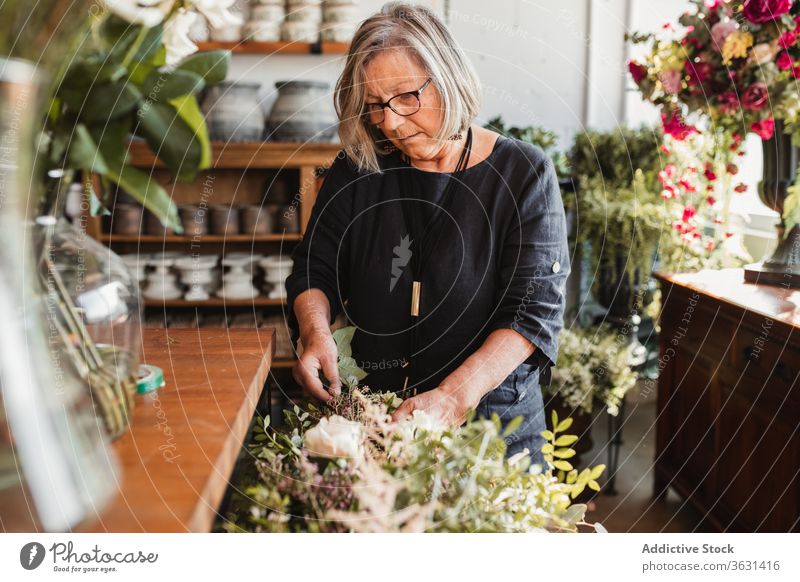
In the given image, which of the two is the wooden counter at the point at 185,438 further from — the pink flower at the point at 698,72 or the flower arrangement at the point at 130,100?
the pink flower at the point at 698,72

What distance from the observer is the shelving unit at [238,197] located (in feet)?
7.09

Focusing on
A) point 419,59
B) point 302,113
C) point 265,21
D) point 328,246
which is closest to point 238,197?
point 302,113

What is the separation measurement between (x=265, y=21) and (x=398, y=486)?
1893 mm

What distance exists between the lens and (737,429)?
1.44m

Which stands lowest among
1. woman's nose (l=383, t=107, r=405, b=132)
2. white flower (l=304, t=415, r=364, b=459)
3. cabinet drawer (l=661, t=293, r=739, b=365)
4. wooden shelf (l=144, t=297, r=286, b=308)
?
wooden shelf (l=144, t=297, r=286, b=308)

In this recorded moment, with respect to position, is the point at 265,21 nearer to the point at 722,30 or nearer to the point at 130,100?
the point at 722,30

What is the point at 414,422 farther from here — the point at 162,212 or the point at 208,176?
the point at 208,176

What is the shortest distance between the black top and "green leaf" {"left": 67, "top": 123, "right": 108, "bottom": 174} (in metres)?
0.62

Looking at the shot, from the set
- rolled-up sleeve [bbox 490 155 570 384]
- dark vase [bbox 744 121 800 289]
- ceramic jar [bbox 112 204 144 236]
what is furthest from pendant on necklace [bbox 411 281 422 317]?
ceramic jar [bbox 112 204 144 236]

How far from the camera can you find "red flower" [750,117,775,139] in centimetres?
130

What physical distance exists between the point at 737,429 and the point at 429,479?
3.74 feet

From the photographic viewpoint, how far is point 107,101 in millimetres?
431

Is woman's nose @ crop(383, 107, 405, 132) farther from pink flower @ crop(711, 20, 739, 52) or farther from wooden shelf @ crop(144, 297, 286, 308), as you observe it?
wooden shelf @ crop(144, 297, 286, 308)

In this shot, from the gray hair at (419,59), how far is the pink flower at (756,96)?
57cm
